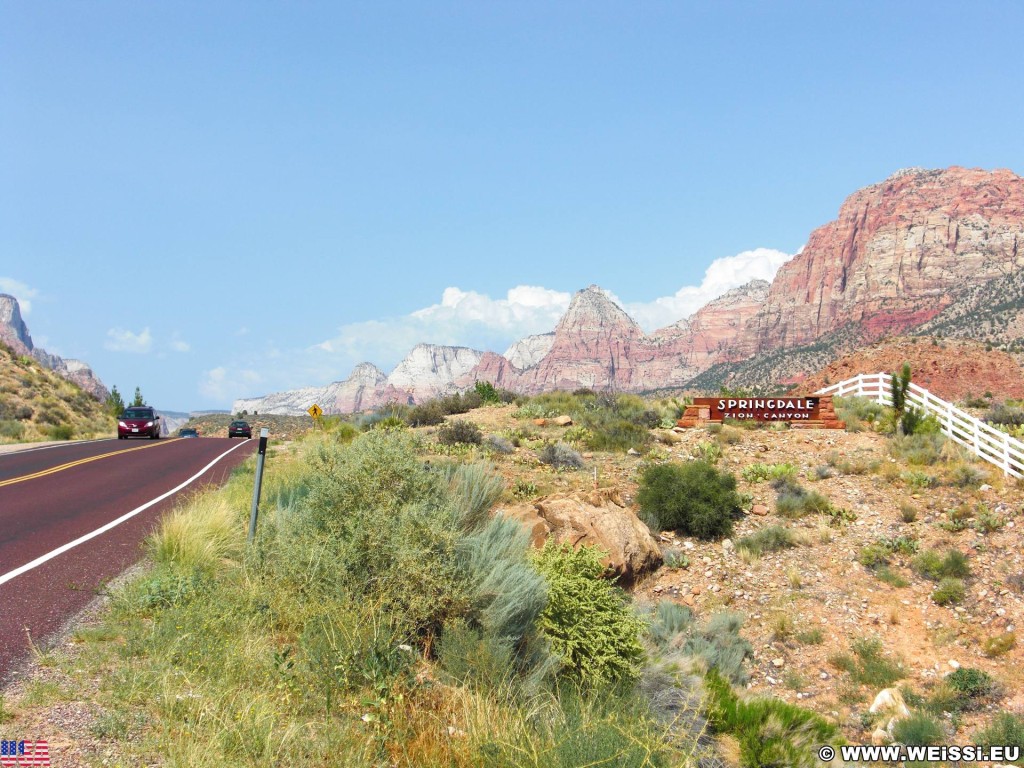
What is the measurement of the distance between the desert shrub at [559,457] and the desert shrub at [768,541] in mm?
4891

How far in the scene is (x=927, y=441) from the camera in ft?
77.0

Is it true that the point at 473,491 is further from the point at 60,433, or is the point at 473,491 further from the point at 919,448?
the point at 60,433

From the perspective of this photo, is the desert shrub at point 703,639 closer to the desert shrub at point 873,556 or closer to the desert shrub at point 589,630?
the desert shrub at point 589,630

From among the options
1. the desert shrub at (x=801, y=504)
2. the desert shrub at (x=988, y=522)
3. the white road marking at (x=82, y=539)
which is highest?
the white road marking at (x=82, y=539)

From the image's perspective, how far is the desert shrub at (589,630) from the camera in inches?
282

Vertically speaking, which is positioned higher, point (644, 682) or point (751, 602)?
point (644, 682)

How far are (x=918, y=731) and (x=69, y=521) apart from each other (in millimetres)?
13070

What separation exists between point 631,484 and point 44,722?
1692 cm

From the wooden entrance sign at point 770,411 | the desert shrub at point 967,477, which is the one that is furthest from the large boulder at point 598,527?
the wooden entrance sign at point 770,411

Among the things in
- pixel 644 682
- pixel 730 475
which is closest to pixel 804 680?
pixel 644 682

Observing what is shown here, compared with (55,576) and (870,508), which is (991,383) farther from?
(55,576)

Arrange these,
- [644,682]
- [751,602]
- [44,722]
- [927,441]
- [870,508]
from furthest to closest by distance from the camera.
Result: [927,441] < [870,508] < [751,602] < [644,682] < [44,722]

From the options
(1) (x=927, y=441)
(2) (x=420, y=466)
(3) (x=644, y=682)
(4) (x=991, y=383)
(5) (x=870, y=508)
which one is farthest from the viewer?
(4) (x=991, y=383)

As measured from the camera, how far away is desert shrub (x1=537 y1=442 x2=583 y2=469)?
2031 cm
